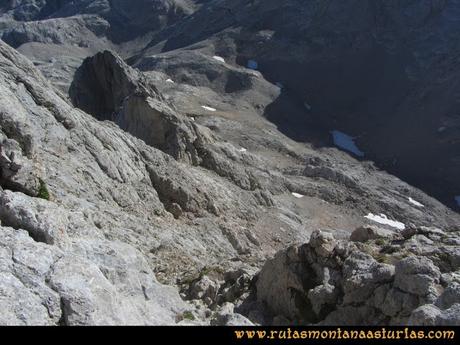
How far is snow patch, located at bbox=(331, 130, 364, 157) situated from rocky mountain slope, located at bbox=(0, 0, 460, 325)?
23245mm

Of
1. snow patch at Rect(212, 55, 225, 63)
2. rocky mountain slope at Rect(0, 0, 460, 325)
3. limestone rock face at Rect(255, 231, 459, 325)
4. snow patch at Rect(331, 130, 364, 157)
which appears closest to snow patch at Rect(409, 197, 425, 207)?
rocky mountain slope at Rect(0, 0, 460, 325)

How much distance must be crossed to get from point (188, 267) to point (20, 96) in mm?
15252

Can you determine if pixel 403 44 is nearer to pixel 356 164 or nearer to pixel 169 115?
pixel 356 164

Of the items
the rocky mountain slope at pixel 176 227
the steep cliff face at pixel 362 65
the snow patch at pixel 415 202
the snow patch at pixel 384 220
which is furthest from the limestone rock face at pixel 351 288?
the steep cliff face at pixel 362 65

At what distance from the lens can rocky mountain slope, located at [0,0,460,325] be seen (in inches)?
659

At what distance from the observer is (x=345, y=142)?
122938 mm

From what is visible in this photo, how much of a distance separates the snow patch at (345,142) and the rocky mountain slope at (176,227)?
2325cm

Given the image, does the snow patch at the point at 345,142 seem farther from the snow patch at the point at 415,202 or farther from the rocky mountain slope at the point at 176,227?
the snow patch at the point at 415,202

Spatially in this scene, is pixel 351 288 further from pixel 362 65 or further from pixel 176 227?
pixel 362 65

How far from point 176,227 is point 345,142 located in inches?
3515

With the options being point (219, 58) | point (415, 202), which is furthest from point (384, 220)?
point (219, 58)

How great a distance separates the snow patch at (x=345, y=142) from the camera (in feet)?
387

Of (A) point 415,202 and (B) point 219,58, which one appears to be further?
(B) point 219,58

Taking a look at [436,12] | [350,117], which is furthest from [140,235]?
[436,12]
